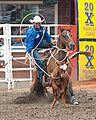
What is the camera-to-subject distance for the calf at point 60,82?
33.7 ft

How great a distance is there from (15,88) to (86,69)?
232cm

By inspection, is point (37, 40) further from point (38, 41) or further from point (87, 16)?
point (87, 16)

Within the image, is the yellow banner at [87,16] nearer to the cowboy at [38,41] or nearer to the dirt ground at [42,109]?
the dirt ground at [42,109]

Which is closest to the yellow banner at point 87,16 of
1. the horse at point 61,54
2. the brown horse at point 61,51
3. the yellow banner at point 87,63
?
the yellow banner at point 87,63

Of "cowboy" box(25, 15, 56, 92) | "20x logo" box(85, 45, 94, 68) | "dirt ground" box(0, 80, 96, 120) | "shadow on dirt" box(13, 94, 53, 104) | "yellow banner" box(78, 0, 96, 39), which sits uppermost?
"yellow banner" box(78, 0, 96, 39)

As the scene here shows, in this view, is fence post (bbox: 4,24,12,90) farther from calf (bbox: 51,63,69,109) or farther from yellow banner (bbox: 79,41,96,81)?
calf (bbox: 51,63,69,109)

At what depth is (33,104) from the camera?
37.2 ft

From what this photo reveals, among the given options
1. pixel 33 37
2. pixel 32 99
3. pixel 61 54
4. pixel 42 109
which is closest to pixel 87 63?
pixel 32 99

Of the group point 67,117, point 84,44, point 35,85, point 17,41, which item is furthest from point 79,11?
point 67,117

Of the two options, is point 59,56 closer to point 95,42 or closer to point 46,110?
point 46,110

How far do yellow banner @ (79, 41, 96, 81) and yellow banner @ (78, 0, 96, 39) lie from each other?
0.28 m

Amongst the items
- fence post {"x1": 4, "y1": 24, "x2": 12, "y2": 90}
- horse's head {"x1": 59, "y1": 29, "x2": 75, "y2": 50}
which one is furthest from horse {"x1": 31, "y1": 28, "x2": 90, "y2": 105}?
fence post {"x1": 4, "y1": 24, "x2": 12, "y2": 90}

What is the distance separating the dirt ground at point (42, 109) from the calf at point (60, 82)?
264 mm

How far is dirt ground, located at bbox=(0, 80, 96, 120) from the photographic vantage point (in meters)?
9.34
